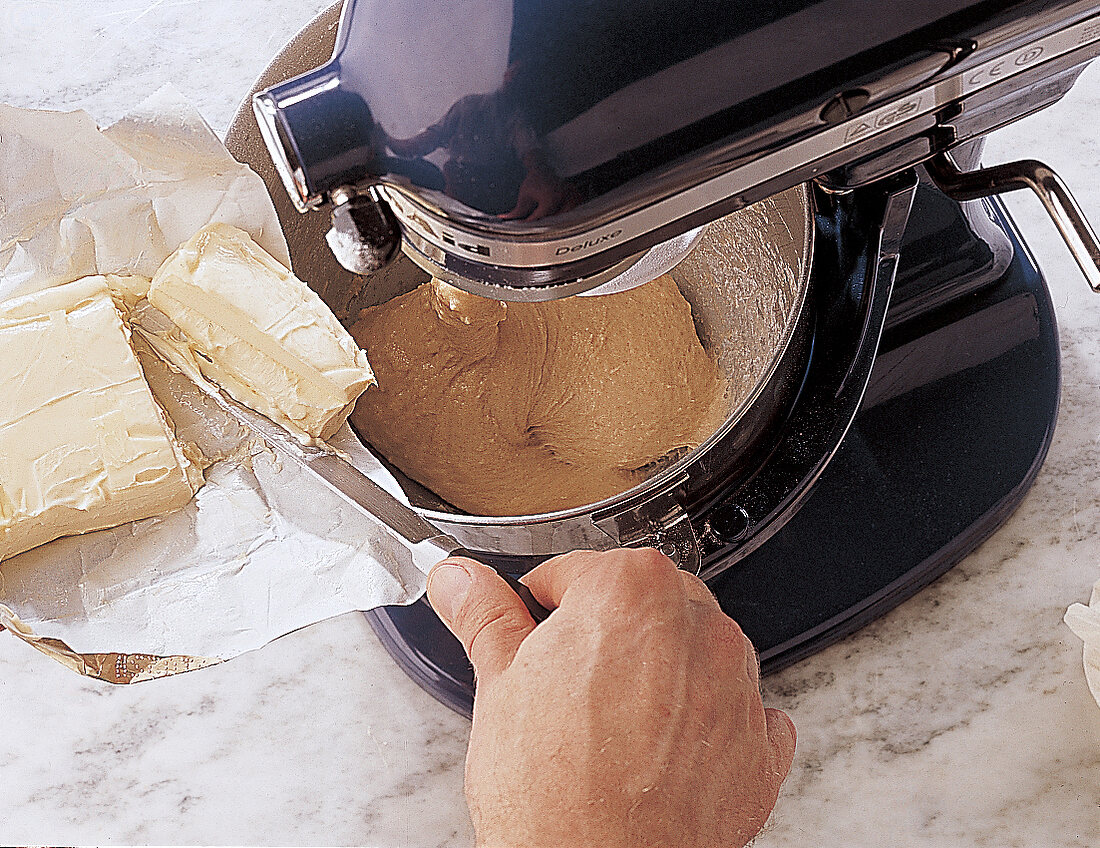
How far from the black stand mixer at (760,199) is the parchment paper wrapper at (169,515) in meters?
0.06

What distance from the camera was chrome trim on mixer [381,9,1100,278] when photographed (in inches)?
14.5

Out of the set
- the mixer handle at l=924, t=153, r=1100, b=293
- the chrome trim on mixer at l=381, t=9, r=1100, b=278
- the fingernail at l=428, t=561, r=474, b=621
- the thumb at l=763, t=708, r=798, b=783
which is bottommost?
the thumb at l=763, t=708, r=798, b=783

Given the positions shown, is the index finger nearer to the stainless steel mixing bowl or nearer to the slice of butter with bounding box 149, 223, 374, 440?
the stainless steel mixing bowl

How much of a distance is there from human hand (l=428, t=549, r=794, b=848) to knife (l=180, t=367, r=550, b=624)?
0.31 feet

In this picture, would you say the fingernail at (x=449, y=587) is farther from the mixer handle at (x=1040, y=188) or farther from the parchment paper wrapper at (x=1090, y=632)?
the parchment paper wrapper at (x=1090, y=632)

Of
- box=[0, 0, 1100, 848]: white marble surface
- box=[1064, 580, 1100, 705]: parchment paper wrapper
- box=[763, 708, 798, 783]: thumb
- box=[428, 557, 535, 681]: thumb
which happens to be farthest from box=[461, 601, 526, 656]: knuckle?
box=[1064, 580, 1100, 705]: parchment paper wrapper

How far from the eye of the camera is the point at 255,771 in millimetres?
676

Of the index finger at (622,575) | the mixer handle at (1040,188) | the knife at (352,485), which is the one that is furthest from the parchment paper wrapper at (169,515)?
the mixer handle at (1040,188)

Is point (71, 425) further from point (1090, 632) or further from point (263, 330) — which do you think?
point (1090, 632)

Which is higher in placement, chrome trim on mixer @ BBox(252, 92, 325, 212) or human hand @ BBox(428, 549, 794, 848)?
chrome trim on mixer @ BBox(252, 92, 325, 212)

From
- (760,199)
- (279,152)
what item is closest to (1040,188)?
(760,199)

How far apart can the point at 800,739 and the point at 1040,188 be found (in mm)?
408

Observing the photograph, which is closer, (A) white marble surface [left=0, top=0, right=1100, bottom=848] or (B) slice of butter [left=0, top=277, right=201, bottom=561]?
(B) slice of butter [left=0, top=277, right=201, bottom=561]

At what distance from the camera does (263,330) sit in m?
0.57
